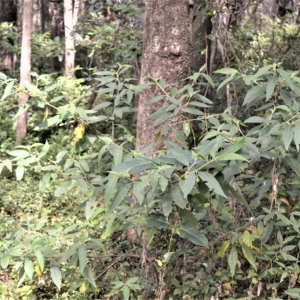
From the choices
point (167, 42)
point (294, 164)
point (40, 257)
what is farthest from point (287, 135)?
point (167, 42)

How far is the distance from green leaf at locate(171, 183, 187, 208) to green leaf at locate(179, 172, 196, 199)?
Result: 6cm

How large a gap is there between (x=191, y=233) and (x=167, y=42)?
167 centimetres

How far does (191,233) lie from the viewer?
186 cm

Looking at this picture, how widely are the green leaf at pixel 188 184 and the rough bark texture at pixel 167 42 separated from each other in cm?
152

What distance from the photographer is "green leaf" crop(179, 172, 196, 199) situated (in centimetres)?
154

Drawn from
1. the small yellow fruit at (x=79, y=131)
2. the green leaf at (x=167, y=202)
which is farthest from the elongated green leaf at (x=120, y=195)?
the small yellow fruit at (x=79, y=131)

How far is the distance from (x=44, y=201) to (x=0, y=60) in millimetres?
5947

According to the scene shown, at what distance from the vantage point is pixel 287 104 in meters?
Answer: 2.07

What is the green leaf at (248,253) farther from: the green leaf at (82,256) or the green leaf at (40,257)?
the green leaf at (40,257)

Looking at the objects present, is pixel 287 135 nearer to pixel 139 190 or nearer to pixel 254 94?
pixel 254 94

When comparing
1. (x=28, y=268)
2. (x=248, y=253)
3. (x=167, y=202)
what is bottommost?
(x=28, y=268)

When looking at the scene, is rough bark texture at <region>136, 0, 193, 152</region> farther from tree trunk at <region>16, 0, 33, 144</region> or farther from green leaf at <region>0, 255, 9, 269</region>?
tree trunk at <region>16, 0, 33, 144</region>

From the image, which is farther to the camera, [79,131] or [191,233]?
[79,131]

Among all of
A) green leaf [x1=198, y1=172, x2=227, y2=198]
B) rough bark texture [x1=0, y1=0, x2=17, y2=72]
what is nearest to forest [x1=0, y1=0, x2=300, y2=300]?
green leaf [x1=198, y1=172, x2=227, y2=198]
